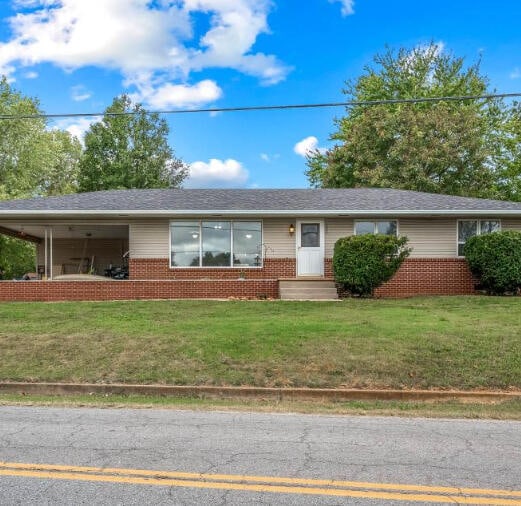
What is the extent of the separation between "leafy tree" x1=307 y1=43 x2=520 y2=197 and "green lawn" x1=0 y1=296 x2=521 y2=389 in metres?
19.6

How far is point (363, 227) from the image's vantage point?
18719 mm

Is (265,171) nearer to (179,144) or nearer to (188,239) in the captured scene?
(179,144)

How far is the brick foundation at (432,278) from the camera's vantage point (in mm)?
18281

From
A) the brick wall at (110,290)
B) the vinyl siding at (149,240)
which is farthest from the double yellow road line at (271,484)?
the vinyl siding at (149,240)

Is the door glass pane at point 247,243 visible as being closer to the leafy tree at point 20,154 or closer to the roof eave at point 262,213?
the roof eave at point 262,213

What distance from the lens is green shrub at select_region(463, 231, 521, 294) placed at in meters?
16.2

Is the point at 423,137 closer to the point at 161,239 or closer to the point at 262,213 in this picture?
the point at 262,213

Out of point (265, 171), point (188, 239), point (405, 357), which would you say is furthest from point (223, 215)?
point (265, 171)

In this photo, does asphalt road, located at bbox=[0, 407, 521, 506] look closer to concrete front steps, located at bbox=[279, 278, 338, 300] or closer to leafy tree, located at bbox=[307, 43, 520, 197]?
concrete front steps, located at bbox=[279, 278, 338, 300]

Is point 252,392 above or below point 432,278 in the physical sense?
below

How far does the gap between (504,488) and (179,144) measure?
144 feet

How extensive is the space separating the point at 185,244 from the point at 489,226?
10314 mm

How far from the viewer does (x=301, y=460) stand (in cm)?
494

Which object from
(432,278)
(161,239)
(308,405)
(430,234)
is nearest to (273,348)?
(308,405)
